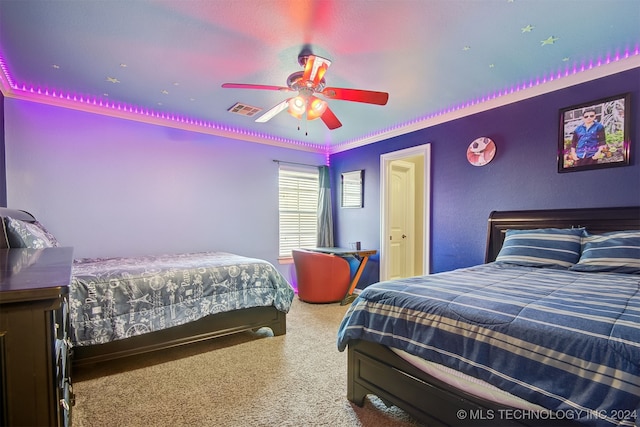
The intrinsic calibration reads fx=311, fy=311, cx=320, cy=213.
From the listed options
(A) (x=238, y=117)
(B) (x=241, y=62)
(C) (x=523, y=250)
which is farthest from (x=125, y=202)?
(C) (x=523, y=250)

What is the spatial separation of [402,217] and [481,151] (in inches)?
86.9

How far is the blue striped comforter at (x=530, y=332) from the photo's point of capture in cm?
103

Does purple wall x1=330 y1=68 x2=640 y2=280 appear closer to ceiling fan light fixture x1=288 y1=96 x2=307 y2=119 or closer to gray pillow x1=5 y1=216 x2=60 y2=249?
ceiling fan light fixture x1=288 y1=96 x2=307 y2=119

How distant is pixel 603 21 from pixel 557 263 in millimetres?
1703

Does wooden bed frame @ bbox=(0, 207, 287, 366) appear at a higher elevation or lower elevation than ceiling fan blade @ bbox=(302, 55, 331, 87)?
lower

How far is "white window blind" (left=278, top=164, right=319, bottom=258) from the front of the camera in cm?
499

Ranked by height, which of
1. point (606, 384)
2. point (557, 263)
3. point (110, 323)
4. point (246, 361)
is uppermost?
point (557, 263)

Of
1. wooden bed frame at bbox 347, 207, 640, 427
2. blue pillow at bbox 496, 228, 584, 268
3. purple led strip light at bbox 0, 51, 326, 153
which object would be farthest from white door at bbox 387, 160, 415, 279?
wooden bed frame at bbox 347, 207, 640, 427

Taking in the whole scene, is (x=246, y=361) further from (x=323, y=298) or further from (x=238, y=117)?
(x=238, y=117)

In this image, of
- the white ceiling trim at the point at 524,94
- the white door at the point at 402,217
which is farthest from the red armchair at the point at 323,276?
the white ceiling trim at the point at 524,94

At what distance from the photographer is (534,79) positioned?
286cm

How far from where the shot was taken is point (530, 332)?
3.95ft

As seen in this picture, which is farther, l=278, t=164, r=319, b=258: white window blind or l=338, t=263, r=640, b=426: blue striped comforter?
l=278, t=164, r=319, b=258: white window blind

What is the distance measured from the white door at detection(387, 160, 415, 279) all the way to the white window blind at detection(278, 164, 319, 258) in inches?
52.4
